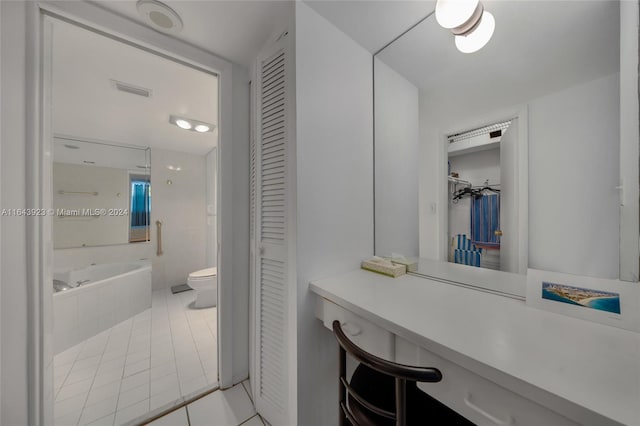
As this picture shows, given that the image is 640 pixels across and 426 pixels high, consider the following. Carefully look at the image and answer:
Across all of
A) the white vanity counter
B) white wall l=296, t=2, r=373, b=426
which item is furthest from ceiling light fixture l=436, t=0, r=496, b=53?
the white vanity counter

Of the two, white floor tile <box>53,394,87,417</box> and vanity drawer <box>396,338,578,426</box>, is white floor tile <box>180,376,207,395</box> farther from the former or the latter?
vanity drawer <box>396,338,578,426</box>

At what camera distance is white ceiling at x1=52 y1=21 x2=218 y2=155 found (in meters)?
1.31

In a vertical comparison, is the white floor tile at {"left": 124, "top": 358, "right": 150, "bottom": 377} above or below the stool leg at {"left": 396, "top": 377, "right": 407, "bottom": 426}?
below

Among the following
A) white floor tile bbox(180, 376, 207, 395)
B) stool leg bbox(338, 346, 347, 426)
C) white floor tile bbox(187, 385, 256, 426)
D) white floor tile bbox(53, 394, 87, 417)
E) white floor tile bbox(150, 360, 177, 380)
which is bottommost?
white floor tile bbox(187, 385, 256, 426)

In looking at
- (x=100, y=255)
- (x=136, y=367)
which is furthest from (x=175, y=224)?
(x=136, y=367)

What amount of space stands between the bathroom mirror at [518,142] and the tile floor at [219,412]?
1.31 metres

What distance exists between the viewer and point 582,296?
25.6 inches

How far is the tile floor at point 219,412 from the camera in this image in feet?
3.86

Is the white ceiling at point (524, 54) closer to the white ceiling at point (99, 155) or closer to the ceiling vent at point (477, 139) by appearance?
the ceiling vent at point (477, 139)

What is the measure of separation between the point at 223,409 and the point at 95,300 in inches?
72.6

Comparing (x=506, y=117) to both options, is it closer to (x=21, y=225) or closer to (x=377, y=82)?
(x=377, y=82)

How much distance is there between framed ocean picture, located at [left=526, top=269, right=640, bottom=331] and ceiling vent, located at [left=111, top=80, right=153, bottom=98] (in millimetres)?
2721

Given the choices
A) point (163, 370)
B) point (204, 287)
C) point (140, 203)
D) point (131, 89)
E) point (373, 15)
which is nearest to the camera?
point (373, 15)

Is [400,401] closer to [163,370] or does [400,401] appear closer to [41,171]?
[41,171]
